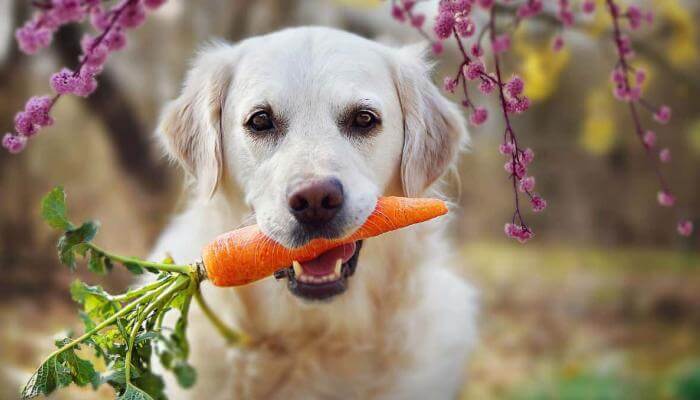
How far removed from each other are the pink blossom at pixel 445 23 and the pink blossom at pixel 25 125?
34.8 inches

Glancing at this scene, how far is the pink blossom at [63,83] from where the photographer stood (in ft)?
4.82

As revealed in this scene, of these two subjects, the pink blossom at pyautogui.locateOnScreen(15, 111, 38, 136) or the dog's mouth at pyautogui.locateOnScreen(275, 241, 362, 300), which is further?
the dog's mouth at pyautogui.locateOnScreen(275, 241, 362, 300)

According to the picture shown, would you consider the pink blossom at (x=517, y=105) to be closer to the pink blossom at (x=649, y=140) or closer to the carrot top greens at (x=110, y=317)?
the pink blossom at (x=649, y=140)

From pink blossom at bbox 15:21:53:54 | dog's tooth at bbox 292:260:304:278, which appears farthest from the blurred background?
pink blossom at bbox 15:21:53:54

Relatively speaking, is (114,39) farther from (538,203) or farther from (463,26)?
(538,203)

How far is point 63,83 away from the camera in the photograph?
147cm

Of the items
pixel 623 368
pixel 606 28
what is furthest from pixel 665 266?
pixel 606 28

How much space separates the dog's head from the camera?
6.23 ft

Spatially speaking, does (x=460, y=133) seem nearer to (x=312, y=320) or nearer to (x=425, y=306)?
(x=425, y=306)

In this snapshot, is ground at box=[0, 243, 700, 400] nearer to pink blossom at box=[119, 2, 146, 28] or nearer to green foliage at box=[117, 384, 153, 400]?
green foliage at box=[117, 384, 153, 400]

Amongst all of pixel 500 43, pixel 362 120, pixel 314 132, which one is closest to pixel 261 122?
pixel 314 132

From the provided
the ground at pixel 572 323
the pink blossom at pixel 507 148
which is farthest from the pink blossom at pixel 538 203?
the ground at pixel 572 323

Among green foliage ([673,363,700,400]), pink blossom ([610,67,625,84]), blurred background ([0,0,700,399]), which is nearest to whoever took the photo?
pink blossom ([610,67,625,84])

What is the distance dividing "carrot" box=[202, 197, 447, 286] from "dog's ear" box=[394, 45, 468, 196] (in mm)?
283
